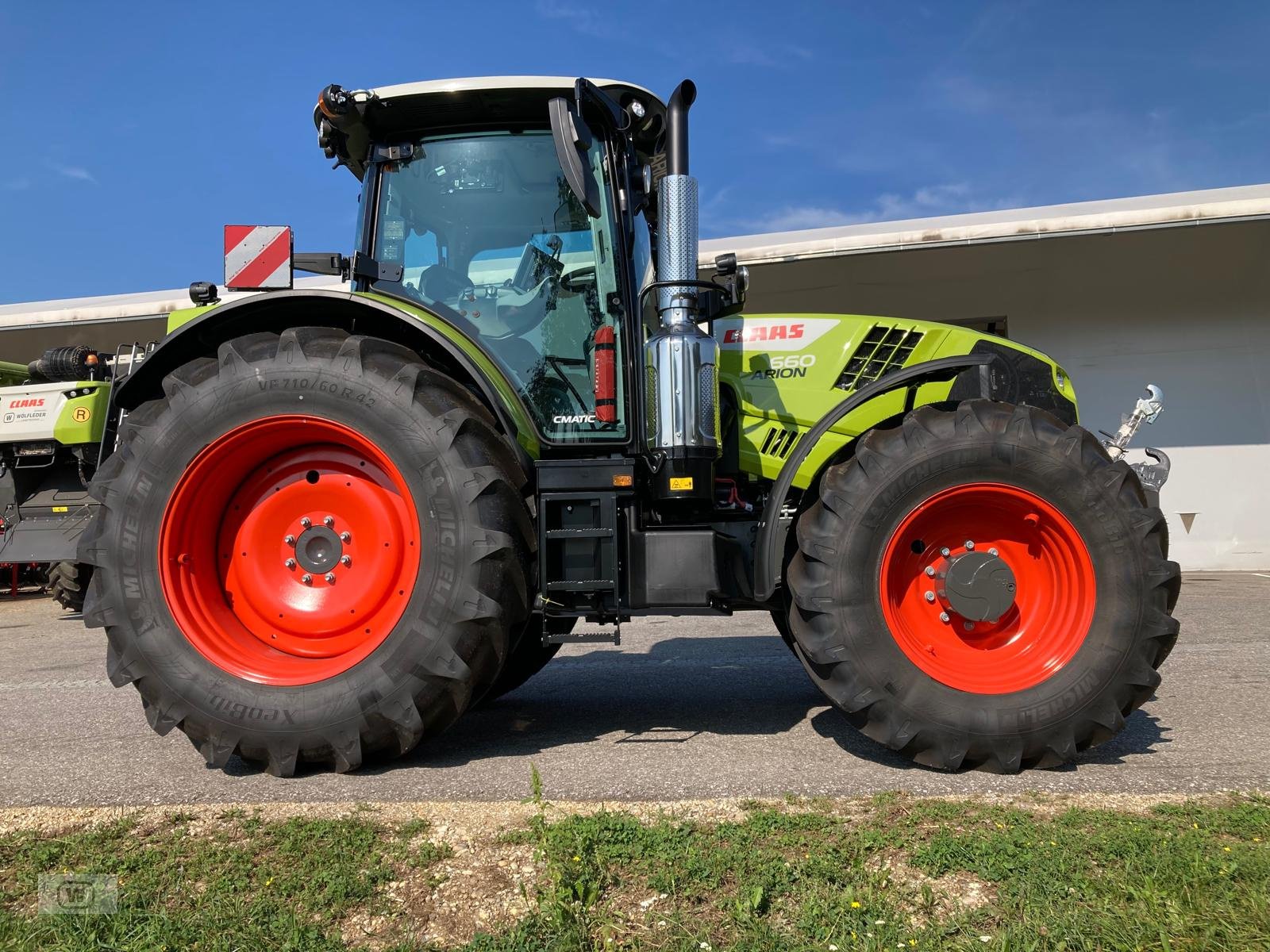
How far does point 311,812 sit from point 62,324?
11986 mm

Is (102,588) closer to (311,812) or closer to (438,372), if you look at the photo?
(311,812)

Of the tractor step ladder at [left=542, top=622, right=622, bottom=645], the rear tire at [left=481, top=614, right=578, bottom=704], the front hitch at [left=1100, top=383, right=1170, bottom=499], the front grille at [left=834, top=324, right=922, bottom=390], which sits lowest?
the rear tire at [left=481, top=614, right=578, bottom=704]

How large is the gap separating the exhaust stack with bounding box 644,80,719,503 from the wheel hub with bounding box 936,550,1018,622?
3.15ft

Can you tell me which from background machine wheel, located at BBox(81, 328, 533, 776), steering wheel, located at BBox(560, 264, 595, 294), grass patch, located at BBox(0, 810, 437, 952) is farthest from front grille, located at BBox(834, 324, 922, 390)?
grass patch, located at BBox(0, 810, 437, 952)

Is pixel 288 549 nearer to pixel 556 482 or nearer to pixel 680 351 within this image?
pixel 556 482

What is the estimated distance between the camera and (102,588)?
→ 3.12 meters

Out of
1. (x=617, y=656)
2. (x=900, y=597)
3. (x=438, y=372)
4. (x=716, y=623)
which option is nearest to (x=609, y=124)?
(x=438, y=372)

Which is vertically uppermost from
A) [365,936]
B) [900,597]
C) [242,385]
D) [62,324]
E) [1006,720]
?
[62,324]

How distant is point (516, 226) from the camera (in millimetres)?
3584

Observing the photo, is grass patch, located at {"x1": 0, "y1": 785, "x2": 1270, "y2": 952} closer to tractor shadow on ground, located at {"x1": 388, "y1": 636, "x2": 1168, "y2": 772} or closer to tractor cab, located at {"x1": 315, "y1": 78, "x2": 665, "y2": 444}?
tractor shadow on ground, located at {"x1": 388, "y1": 636, "x2": 1168, "y2": 772}

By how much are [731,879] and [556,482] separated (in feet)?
5.36

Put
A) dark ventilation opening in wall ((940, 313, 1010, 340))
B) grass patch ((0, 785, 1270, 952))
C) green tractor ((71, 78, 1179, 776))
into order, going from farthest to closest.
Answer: dark ventilation opening in wall ((940, 313, 1010, 340)) < green tractor ((71, 78, 1179, 776)) < grass patch ((0, 785, 1270, 952))

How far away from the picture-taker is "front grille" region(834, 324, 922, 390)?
3.67 m

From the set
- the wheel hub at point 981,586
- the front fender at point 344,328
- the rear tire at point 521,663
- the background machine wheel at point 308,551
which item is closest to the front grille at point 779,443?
the wheel hub at point 981,586
